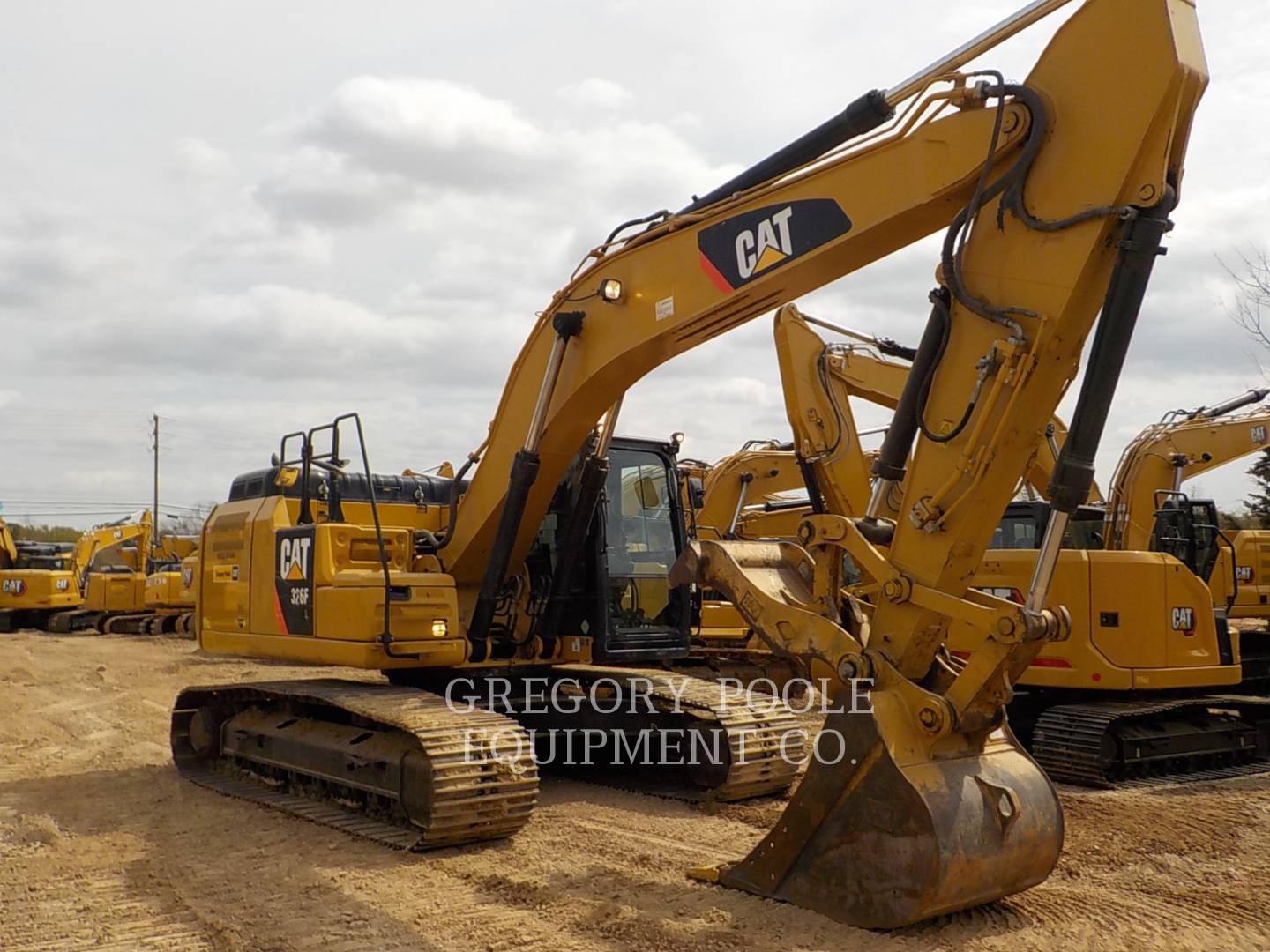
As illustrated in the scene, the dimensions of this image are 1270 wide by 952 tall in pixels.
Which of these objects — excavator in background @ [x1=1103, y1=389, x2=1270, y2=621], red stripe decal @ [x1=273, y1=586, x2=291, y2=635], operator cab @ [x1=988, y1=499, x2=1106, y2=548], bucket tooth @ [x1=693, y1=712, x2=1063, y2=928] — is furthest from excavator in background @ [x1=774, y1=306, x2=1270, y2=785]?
red stripe decal @ [x1=273, y1=586, x2=291, y2=635]

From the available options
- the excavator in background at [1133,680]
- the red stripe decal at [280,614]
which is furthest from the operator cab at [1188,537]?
the red stripe decal at [280,614]

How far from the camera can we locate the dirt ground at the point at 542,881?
507 centimetres

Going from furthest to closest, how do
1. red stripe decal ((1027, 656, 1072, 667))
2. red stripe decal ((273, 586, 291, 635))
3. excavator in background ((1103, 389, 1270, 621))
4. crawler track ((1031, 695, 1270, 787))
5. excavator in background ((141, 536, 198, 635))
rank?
excavator in background ((141, 536, 198, 635)) → excavator in background ((1103, 389, 1270, 621)) → red stripe decal ((1027, 656, 1072, 667)) → crawler track ((1031, 695, 1270, 787)) → red stripe decal ((273, 586, 291, 635))

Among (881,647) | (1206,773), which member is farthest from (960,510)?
(1206,773)

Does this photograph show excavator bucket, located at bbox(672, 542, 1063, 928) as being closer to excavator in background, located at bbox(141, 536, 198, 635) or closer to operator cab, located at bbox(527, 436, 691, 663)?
operator cab, located at bbox(527, 436, 691, 663)

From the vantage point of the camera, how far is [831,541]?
18.3 ft

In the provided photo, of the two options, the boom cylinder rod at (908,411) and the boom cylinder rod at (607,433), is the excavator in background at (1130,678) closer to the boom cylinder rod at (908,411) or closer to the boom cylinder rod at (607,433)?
the boom cylinder rod at (607,433)

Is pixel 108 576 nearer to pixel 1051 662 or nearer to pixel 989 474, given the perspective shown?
pixel 1051 662

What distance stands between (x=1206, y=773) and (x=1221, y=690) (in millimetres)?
1670

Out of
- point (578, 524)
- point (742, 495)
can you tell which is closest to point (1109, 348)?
point (578, 524)

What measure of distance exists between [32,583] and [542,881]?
2566 centimetres

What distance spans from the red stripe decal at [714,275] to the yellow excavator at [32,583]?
84.7 feet

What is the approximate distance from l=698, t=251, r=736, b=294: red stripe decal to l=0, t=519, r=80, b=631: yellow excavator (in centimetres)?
2583

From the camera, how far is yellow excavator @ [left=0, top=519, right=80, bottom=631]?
91.2 ft
